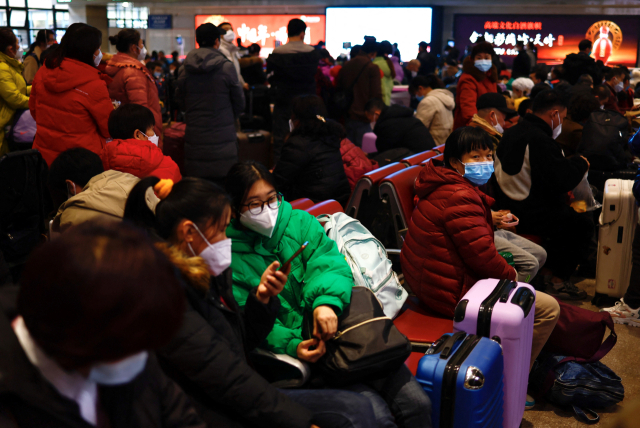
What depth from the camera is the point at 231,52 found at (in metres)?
7.03

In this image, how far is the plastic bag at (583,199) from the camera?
4.47m

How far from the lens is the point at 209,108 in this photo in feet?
18.2

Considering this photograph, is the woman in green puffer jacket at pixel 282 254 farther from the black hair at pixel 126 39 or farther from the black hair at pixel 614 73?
the black hair at pixel 614 73

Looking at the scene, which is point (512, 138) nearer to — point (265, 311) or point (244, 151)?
point (265, 311)

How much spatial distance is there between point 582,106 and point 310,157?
2782 mm

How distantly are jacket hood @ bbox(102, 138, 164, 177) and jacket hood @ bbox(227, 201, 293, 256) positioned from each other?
1.01m

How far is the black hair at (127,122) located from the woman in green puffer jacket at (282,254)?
124 cm

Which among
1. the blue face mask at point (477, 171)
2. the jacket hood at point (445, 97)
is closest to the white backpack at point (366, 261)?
the blue face mask at point (477, 171)

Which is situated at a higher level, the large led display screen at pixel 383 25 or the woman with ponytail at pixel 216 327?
the large led display screen at pixel 383 25

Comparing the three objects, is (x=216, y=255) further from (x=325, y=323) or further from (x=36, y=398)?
(x=36, y=398)

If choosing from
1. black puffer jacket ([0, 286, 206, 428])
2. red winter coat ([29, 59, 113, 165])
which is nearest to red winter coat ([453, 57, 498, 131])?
red winter coat ([29, 59, 113, 165])

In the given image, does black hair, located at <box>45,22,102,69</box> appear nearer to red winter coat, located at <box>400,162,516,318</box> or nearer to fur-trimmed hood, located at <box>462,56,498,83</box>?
red winter coat, located at <box>400,162,516,318</box>

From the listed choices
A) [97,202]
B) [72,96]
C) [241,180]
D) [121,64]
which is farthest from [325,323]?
[121,64]

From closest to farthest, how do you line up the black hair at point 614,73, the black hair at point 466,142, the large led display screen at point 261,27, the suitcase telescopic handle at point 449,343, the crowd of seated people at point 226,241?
1. the crowd of seated people at point 226,241
2. the suitcase telescopic handle at point 449,343
3. the black hair at point 466,142
4. the black hair at point 614,73
5. the large led display screen at point 261,27
